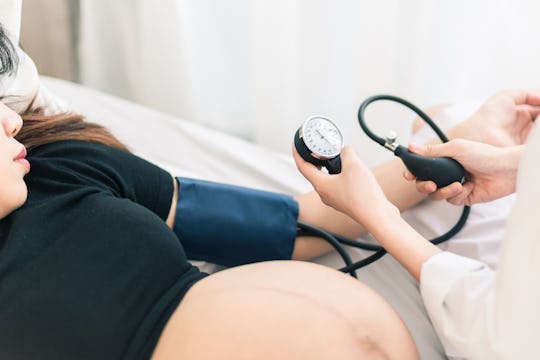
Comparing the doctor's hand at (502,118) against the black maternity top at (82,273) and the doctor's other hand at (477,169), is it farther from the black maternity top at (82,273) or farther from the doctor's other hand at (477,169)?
the black maternity top at (82,273)

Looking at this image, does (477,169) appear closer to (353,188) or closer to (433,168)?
(433,168)

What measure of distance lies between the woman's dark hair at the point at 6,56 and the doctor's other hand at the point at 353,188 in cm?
51

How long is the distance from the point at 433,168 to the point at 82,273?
532 mm

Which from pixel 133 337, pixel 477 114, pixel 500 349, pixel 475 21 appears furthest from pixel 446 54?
pixel 133 337

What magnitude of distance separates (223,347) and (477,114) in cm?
62

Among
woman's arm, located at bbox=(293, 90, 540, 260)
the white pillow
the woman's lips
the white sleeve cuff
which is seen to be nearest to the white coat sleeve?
the white sleeve cuff

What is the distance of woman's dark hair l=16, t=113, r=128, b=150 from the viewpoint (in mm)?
941

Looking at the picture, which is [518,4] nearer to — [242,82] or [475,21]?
[475,21]

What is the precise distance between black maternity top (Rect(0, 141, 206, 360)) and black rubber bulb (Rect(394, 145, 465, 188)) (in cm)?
36

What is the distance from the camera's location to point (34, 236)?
0.80 m

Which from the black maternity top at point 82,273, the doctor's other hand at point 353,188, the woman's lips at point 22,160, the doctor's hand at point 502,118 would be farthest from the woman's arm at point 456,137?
the woman's lips at point 22,160

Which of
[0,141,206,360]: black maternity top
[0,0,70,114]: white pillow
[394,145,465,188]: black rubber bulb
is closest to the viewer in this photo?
[0,141,206,360]: black maternity top

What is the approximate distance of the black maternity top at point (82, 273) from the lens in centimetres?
77

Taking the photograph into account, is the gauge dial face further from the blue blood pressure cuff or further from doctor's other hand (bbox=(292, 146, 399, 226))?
the blue blood pressure cuff
